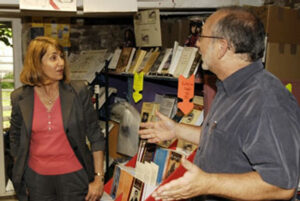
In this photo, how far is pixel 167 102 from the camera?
8.14 ft

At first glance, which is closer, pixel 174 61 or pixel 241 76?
pixel 241 76

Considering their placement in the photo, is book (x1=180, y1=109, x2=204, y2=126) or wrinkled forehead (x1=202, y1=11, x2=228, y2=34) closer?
wrinkled forehead (x1=202, y1=11, x2=228, y2=34)

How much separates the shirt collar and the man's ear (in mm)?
91

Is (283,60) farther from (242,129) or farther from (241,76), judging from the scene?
(242,129)

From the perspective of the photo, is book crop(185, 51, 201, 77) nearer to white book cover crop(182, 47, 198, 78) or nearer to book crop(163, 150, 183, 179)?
white book cover crop(182, 47, 198, 78)

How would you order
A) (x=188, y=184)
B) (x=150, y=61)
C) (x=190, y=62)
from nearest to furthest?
(x=188, y=184)
(x=190, y=62)
(x=150, y=61)

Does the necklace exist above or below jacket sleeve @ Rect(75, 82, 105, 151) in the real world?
above

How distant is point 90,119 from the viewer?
6.66 ft

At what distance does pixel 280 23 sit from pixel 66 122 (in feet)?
4.48

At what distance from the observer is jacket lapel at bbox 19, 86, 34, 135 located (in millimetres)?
1876

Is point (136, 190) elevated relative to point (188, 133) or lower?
lower

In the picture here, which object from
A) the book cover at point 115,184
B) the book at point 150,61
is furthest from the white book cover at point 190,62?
the book cover at point 115,184

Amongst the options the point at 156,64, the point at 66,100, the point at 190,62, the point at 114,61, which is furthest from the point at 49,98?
the point at 114,61

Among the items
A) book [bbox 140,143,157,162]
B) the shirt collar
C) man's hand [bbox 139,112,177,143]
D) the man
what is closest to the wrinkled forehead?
the man
